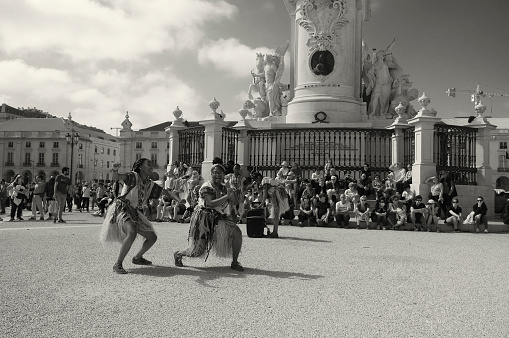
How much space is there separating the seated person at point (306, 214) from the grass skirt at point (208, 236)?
8150mm

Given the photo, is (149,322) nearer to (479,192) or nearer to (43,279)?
(43,279)

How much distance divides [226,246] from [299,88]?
16453 millimetres

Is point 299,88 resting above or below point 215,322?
above

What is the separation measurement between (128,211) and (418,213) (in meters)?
10.0

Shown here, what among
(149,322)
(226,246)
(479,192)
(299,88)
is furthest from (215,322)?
(299,88)

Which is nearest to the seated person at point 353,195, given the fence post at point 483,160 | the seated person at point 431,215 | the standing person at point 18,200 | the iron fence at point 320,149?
the seated person at point 431,215

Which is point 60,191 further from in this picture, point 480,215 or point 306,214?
point 480,215

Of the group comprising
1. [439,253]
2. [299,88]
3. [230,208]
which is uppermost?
[299,88]

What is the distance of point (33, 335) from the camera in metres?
3.68

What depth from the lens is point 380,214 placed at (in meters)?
14.3

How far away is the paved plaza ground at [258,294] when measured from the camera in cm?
398

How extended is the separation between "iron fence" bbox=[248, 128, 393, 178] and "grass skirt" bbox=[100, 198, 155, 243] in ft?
43.0

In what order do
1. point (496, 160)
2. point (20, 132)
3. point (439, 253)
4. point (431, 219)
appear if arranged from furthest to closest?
point (20, 132) < point (496, 160) < point (431, 219) < point (439, 253)

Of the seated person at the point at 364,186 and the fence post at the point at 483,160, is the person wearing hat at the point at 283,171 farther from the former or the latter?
the fence post at the point at 483,160
